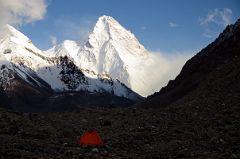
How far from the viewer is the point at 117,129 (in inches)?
1045

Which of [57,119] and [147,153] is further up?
[57,119]

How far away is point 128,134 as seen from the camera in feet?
→ 80.7

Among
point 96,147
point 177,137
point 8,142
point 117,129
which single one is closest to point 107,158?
point 96,147

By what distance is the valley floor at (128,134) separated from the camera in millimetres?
19672

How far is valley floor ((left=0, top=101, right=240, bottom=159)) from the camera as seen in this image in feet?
64.5

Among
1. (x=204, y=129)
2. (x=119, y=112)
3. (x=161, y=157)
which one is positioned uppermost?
(x=119, y=112)

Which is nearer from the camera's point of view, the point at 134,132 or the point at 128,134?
the point at 128,134

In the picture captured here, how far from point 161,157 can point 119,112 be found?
13056 millimetres

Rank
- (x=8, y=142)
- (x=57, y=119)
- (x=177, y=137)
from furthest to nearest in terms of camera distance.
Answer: (x=57, y=119) → (x=177, y=137) → (x=8, y=142)

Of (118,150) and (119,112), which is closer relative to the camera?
(118,150)

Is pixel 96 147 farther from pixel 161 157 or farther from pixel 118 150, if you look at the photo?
pixel 161 157

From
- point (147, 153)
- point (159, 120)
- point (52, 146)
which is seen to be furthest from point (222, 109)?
point (52, 146)

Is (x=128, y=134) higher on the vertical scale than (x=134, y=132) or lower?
lower

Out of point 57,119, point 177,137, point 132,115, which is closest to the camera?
point 177,137
